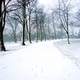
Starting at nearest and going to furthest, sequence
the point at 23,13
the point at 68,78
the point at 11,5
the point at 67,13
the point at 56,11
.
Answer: the point at 68,78
the point at 11,5
the point at 23,13
the point at 67,13
the point at 56,11

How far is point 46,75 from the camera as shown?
20.3 ft

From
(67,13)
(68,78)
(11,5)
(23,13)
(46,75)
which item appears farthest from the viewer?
(67,13)

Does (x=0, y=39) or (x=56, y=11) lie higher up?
(x=56, y=11)

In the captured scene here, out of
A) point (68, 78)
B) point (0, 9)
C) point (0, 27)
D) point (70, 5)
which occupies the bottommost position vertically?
point (68, 78)

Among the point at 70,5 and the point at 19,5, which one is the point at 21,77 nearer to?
the point at 19,5

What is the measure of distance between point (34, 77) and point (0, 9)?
13.8 meters

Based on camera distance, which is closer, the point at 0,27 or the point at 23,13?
the point at 0,27

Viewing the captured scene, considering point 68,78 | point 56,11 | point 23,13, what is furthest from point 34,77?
point 56,11

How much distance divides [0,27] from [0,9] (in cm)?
206

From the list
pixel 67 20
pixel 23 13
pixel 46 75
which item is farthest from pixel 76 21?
pixel 46 75

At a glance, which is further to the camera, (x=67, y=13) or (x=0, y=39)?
(x=67, y=13)

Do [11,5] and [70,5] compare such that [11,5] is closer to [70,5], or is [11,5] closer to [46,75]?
[46,75]

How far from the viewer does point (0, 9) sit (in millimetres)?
18047

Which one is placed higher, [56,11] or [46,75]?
[56,11]
